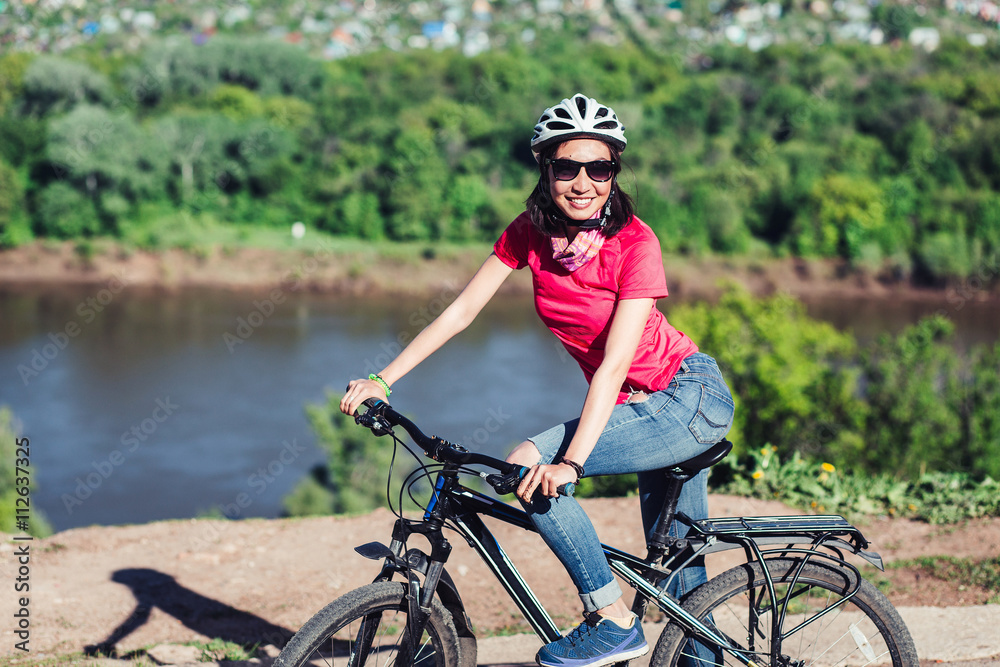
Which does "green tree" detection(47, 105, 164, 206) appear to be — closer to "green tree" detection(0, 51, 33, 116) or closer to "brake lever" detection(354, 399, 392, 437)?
"green tree" detection(0, 51, 33, 116)

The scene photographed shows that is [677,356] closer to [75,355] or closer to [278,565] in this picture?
[278,565]

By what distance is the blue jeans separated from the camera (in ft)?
8.92

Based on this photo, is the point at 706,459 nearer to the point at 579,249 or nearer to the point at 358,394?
the point at 579,249

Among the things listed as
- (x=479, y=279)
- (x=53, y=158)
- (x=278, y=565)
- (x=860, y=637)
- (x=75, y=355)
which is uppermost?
(x=53, y=158)

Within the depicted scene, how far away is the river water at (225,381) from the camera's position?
26594mm

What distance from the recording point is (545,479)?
8.28 ft

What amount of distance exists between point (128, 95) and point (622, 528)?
62.8m

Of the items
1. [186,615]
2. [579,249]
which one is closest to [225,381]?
[186,615]

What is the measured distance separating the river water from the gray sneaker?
21008mm

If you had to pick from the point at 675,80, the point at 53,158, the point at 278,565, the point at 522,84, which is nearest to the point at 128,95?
the point at 53,158

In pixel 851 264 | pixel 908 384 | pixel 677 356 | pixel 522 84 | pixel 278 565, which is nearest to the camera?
pixel 677 356

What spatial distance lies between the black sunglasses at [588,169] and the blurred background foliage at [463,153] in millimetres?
47600

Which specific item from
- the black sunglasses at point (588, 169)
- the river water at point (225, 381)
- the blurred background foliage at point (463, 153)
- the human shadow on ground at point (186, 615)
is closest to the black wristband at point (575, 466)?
the black sunglasses at point (588, 169)

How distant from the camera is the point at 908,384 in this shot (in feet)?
62.0
